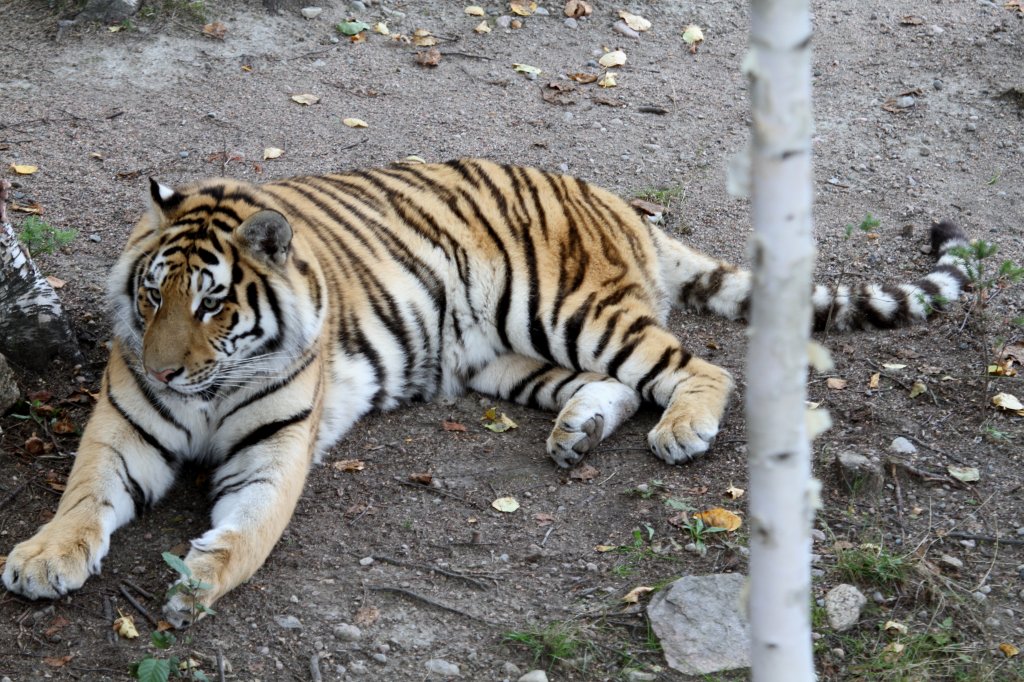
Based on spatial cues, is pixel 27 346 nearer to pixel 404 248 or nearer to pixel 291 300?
pixel 291 300

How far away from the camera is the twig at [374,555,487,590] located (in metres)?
3.57

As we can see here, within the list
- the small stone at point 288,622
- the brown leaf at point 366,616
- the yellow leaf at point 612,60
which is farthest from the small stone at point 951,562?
the yellow leaf at point 612,60

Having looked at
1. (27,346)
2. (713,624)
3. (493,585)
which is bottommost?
(27,346)

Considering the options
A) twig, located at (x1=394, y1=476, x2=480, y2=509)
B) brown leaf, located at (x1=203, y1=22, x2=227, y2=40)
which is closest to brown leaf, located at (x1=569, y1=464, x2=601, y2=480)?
twig, located at (x1=394, y1=476, x2=480, y2=509)

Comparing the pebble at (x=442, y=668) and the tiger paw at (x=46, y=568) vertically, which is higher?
the pebble at (x=442, y=668)

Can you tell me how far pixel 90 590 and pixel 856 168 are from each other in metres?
4.91

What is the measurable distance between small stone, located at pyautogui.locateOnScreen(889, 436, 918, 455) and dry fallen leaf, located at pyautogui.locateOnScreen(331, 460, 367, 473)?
6.47 ft

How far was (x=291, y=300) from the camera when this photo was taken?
157 inches

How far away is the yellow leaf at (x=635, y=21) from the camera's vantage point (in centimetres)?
825

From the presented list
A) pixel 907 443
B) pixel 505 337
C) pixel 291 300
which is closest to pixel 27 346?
pixel 291 300

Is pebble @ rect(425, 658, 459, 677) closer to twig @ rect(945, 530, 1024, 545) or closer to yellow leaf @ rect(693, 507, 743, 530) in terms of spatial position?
yellow leaf @ rect(693, 507, 743, 530)

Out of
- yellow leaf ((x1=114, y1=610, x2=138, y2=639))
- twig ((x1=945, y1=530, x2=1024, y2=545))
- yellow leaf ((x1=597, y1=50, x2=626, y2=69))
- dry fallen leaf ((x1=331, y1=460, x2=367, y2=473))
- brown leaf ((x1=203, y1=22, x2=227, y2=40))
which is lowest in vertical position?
dry fallen leaf ((x1=331, y1=460, x2=367, y2=473))

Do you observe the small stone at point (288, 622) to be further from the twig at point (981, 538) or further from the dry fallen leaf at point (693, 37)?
the dry fallen leaf at point (693, 37)

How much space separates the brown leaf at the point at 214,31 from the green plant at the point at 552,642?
5652mm
